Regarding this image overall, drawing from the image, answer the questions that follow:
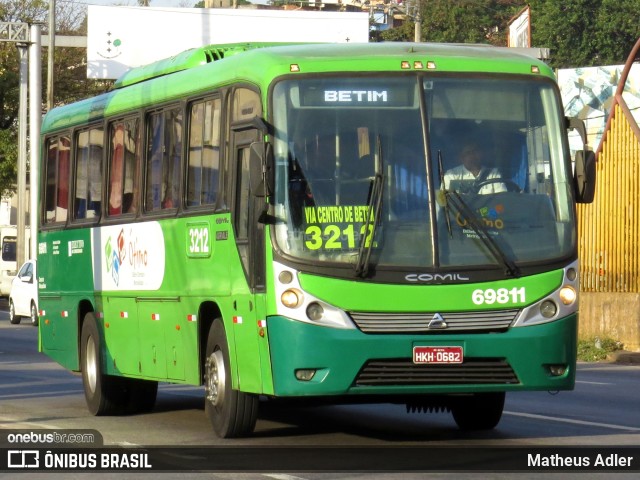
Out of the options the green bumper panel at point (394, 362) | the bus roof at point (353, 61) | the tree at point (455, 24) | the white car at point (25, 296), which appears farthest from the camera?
the tree at point (455, 24)

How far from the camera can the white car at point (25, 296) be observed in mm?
36694

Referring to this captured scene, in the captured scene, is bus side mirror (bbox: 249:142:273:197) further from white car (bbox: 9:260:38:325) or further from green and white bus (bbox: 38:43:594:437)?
white car (bbox: 9:260:38:325)

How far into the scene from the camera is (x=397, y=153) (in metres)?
11.8

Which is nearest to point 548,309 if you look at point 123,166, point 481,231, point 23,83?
point 481,231

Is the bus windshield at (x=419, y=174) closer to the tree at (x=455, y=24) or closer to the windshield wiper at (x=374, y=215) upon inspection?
the windshield wiper at (x=374, y=215)

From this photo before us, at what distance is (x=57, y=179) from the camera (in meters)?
17.8

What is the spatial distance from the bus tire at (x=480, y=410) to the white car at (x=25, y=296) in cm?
2389

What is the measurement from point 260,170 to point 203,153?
1.88m

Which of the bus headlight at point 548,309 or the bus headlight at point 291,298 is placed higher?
the bus headlight at point 291,298

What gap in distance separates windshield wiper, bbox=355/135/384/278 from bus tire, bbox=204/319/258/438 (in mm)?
1604

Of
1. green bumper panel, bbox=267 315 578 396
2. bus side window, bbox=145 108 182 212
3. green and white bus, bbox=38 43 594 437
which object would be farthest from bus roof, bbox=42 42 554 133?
green bumper panel, bbox=267 315 578 396

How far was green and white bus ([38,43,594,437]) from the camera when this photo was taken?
11.4 metres

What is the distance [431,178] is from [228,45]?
139 inches

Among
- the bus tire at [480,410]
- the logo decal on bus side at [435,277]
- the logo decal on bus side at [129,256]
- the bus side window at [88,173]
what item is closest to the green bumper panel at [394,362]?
the logo decal on bus side at [435,277]
